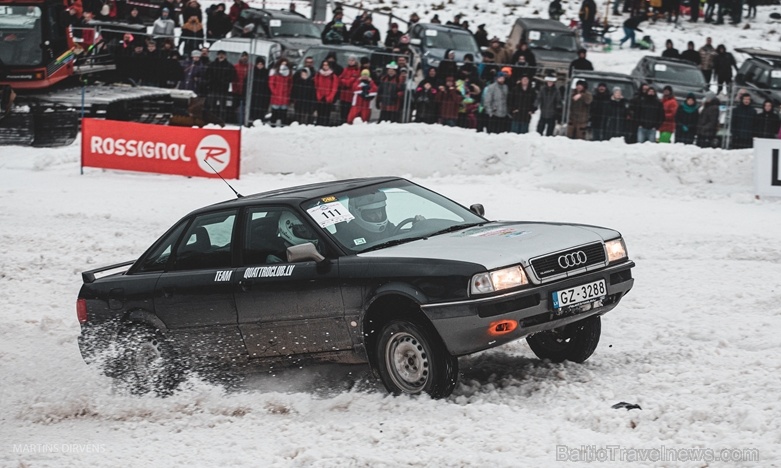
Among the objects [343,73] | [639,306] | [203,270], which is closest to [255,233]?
[203,270]

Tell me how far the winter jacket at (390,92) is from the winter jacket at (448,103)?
73cm

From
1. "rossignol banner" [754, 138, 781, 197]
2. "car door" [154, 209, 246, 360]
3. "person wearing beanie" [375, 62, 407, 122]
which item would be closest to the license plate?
"car door" [154, 209, 246, 360]

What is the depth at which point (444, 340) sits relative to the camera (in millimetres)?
6457

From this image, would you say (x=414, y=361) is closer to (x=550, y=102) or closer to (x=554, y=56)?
(x=550, y=102)

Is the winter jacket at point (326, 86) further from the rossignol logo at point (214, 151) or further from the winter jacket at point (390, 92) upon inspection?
the rossignol logo at point (214, 151)

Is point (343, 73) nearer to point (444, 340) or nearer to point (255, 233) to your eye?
point (255, 233)

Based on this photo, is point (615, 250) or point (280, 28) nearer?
point (615, 250)

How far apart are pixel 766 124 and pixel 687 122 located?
133cm

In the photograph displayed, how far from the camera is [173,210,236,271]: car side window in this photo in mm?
7633

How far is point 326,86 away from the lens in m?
19.2

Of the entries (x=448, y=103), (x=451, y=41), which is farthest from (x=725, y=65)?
(x=448, y=103)

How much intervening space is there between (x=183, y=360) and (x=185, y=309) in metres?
0.42

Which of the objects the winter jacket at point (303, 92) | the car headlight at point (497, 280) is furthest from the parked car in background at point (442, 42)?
the car headlight at point (497, 280)

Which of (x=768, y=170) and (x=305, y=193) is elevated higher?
(x=305, y=193)
